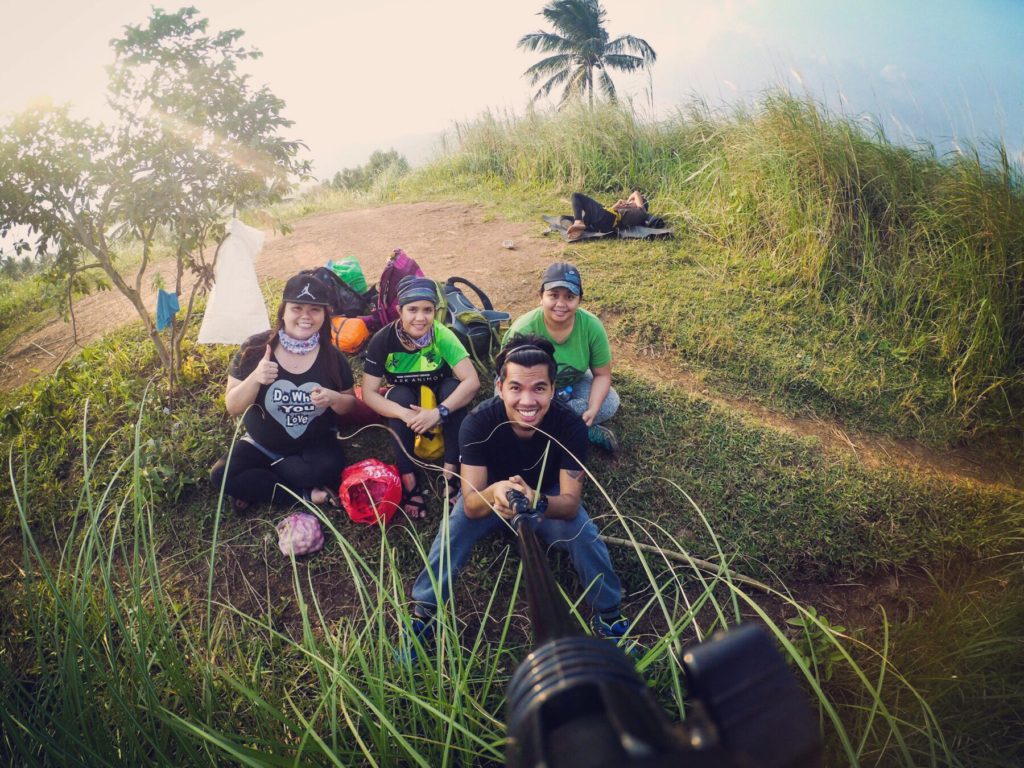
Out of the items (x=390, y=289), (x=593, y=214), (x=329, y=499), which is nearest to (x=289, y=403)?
(x=329, y=499)

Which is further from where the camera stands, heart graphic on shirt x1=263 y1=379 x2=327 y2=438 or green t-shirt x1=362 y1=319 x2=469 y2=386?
green t-shirt x1=362 y1=319 x2=469 y2=386

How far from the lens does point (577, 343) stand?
333 cm

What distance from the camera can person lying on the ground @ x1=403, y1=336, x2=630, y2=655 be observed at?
234 cm

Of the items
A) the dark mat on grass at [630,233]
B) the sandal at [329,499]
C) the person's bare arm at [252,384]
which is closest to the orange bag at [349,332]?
the person's bare arm at [252,384]

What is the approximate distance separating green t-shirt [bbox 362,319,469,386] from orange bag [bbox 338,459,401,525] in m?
0.63

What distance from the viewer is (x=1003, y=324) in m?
3.89

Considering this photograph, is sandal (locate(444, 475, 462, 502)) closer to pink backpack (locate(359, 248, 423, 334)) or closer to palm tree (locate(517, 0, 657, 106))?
pink backpack (locate(359, 248, 423, 334))

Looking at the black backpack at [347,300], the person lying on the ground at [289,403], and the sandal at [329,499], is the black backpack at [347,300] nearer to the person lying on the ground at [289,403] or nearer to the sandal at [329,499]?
the person lying on the ground at [289,403]

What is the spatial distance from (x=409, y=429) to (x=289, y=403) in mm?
721

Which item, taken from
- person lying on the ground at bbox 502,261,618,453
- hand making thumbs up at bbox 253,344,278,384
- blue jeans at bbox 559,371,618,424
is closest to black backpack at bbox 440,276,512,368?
person lying on the ground at bbox 502,261,618,453

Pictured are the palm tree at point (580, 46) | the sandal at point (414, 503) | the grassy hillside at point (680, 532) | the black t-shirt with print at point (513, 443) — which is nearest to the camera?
the grassy hillside at point (680, 532)

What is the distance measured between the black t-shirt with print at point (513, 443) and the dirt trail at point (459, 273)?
1798 millimetres

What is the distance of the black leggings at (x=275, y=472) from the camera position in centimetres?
290

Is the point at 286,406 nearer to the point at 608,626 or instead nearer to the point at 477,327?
the point at 477,327
